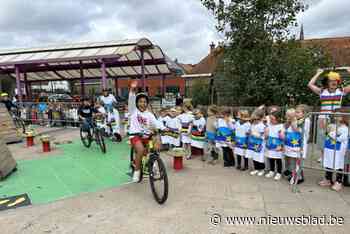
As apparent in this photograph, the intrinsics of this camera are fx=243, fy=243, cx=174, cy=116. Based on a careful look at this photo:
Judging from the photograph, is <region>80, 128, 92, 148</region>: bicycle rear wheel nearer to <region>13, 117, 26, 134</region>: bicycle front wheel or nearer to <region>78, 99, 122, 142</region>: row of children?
<region>78, 99, 122, 142</region>: row of children

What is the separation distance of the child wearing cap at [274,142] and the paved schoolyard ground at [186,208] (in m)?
0.34

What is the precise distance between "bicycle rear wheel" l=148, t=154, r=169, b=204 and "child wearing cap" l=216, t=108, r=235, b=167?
189 cm

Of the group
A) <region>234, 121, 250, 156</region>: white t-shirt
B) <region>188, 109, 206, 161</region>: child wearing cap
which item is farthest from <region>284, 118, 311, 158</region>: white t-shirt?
<region>188, 109, 206, 161</region>: child wearing cap

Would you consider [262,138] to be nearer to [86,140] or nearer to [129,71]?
[86,140]

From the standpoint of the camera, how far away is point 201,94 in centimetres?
1264

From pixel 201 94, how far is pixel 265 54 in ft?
16.7

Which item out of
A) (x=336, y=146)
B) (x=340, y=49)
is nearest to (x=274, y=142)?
(x=336, y=146)

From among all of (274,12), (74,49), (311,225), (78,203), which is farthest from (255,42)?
(74,49)

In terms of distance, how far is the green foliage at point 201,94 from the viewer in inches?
483

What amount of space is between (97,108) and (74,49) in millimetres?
6752

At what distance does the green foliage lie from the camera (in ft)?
40.3

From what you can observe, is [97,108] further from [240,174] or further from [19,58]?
[19,58]

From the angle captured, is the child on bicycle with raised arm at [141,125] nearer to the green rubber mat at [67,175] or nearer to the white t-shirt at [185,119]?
the green rubber mat at [67,175]

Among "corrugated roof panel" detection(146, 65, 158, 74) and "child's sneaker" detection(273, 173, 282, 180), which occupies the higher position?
"corrugated roof panel" detection(146, 65, 158, 74)
